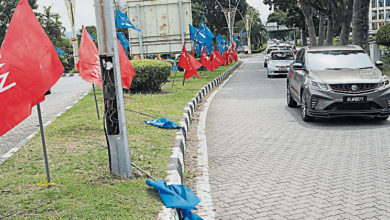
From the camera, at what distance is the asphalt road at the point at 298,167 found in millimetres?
4926

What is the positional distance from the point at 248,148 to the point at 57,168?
3169 mm

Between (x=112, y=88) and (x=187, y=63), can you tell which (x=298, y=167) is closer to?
(x=112, y=88)

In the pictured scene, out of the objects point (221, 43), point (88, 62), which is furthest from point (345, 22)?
point (88, 62)

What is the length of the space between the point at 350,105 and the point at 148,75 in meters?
7.26

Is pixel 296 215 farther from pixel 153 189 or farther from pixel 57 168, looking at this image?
pixel 57 168

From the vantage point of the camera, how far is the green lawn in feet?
14.2

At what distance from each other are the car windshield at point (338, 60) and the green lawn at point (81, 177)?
3.90 m

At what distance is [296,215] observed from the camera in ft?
15.5

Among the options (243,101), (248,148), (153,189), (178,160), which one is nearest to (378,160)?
(248,148)

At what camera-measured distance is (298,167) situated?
Answer: 6441 millimetres

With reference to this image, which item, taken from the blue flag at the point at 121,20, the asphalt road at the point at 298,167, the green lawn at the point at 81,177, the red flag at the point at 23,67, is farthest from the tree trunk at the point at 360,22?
the red flag at the point at 23,67

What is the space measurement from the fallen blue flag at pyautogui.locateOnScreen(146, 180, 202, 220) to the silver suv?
5112 mm

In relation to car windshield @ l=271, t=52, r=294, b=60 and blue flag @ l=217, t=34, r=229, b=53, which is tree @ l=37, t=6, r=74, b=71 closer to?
blue flag @ l=217, t=34, r=229, b=53

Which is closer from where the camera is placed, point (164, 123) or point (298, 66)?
point (164, 123)
